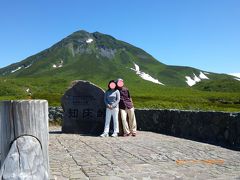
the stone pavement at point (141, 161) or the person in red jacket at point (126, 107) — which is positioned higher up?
the person in red jacket at point (126, 107)

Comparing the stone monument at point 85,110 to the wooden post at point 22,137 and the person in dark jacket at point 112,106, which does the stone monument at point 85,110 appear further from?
the wooden post at point 22,137

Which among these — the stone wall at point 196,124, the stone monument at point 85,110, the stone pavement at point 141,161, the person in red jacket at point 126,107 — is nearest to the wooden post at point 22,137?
the stone pavement at point 141,161

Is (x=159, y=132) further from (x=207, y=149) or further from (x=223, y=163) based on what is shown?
(x=223, y=163)

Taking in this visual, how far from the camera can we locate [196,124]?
45.7 feet

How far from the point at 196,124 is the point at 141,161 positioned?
19.0 feet

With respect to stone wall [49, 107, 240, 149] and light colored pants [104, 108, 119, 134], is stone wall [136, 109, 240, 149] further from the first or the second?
light colored pants [104, 108, 119, 134]

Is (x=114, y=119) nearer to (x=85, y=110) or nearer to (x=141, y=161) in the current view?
(x=85, y=110)

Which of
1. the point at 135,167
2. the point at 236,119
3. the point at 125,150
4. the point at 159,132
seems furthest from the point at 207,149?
the point at 159,132

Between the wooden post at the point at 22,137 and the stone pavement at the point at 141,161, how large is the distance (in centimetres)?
266

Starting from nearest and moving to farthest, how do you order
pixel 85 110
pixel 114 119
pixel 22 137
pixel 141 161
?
pixel 22 137 < pixel 141 161 < pixel 114 119 < pixel 85 110

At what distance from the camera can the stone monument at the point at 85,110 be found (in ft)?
53.0

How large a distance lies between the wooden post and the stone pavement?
2.66 meters

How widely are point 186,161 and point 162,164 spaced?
705 millimetres

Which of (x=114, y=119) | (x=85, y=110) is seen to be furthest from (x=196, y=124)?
(x=85, y=110)
